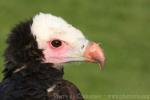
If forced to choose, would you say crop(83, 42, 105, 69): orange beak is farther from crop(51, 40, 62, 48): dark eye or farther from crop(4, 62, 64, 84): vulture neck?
crop(4, 62, 64, 84): vulture neck

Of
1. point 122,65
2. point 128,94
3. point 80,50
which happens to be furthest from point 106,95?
point 80,50

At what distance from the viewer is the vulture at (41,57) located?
802 centimetres

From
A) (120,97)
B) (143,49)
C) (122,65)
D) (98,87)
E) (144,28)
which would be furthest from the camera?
(144,28)

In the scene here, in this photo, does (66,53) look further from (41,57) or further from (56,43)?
(41,57)

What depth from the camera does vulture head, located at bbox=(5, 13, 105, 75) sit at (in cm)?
811

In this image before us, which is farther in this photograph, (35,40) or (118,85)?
(118,85)

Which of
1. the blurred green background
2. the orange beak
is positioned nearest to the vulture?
the orange beak

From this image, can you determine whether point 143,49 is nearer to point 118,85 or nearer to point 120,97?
point 118,85

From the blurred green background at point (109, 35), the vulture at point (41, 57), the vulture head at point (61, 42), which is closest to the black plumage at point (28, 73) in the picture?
the vulture at point (41, 57)

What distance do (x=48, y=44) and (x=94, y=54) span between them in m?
0.44

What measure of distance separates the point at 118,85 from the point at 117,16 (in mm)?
5581

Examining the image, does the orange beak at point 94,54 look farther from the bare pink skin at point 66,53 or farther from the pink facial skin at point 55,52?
the pink facial skin at point 55,52

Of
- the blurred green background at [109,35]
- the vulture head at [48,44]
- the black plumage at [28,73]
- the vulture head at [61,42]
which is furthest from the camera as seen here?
the blurred green background at [109,35]

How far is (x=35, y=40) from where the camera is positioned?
8.20 meters
